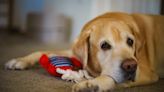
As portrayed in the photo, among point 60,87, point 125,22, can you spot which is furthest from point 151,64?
point 60,87

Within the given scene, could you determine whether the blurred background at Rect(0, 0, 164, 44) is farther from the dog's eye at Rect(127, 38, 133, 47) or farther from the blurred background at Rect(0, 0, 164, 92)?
the dog's eye at Rect(127, 38, 133, 47)

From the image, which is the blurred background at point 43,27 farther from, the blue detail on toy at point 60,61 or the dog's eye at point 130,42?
the dog's eye at point 130,42

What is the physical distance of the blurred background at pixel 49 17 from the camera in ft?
13.3

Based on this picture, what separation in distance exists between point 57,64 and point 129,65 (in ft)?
1.70

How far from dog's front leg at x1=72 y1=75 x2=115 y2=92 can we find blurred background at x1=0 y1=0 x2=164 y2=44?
2129mm

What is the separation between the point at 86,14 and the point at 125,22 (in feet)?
9.07

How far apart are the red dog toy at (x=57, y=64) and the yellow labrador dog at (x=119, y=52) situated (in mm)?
98

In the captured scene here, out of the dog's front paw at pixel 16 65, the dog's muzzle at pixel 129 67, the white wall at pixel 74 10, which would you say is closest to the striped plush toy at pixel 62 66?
the dog's front paw at pixel 16 65

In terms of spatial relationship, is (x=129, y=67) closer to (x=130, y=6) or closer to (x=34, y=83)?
(x=34, y=83)

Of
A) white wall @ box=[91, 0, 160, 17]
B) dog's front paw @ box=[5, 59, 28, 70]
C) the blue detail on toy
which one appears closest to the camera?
the blue detail on toy

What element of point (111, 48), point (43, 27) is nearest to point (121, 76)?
point (111, 48)

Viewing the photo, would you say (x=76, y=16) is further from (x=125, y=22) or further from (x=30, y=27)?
(x=125, y=22)

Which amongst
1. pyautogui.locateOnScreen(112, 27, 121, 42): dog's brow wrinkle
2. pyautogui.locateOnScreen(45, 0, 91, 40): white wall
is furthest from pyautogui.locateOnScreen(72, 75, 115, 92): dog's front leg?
pyautogui.locateOnScreen(45, 0, 91, 40): white wall

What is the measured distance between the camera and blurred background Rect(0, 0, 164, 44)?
4068 mm
